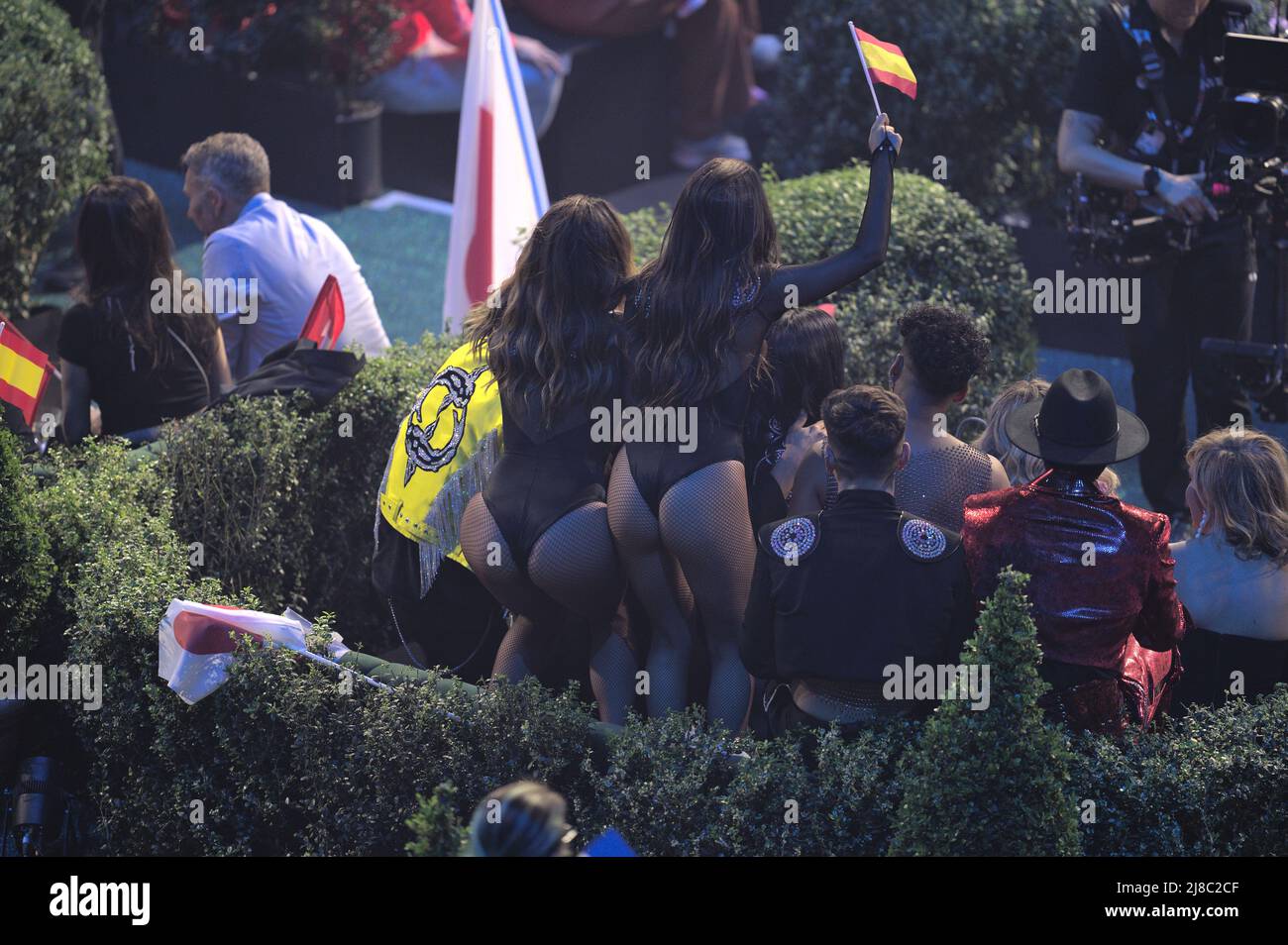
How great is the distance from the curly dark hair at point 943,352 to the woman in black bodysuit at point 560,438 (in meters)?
A: 0.85

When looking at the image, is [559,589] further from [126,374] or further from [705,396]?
[126,374]

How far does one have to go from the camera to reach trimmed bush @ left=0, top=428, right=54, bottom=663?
4391 millimetres

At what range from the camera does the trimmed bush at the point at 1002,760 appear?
3.23 metres

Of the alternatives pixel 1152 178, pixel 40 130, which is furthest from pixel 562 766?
pixel 40 130

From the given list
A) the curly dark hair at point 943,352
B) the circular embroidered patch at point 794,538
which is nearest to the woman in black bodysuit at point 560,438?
the circular embroidered patch at point 794,538

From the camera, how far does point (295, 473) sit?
17.4ft

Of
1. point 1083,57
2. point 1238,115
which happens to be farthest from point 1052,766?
point 1083,57

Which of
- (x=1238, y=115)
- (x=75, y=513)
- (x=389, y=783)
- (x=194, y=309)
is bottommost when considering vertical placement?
(x=389, y=783)

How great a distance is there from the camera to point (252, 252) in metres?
5.79

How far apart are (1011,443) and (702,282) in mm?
1050

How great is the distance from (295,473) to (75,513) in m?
0.85

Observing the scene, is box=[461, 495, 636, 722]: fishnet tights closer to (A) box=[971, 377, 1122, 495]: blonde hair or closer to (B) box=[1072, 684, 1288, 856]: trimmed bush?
(A) box=[971, 377, 1122, 495]: blonde hair
